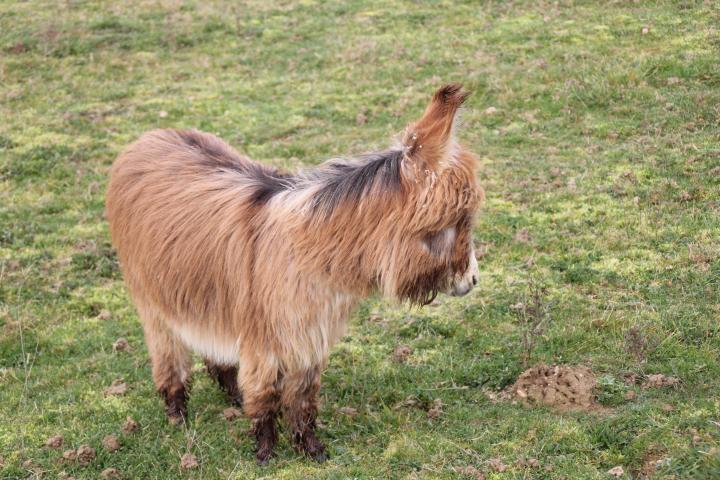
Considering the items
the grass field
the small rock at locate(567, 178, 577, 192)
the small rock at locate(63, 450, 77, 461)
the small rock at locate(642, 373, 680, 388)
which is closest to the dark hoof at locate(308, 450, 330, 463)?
the grass field

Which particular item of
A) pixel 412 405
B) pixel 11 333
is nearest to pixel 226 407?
pixel 412 405

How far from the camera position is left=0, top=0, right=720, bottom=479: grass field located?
536cm

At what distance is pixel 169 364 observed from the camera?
6.01 metres

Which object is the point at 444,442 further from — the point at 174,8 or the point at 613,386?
the point at 174,8

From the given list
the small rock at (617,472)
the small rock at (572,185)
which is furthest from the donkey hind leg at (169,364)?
the small rock at (572,185)

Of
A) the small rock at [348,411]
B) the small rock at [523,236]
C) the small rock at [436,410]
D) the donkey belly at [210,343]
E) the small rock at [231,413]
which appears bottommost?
the small rock at [231,413]

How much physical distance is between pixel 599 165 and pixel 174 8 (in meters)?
9.82

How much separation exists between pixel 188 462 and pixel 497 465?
1.96 meters

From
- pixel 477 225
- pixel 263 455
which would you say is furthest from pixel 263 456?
pixel 477 225

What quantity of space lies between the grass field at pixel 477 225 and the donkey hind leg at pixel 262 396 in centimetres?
16

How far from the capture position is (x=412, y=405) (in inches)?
233

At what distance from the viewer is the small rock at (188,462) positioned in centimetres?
527

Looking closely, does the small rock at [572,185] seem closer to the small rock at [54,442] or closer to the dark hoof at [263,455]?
the dark hoof at [263,455]

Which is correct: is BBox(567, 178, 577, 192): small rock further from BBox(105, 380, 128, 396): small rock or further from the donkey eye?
BBox(105, 380, 128, 396): small rock
